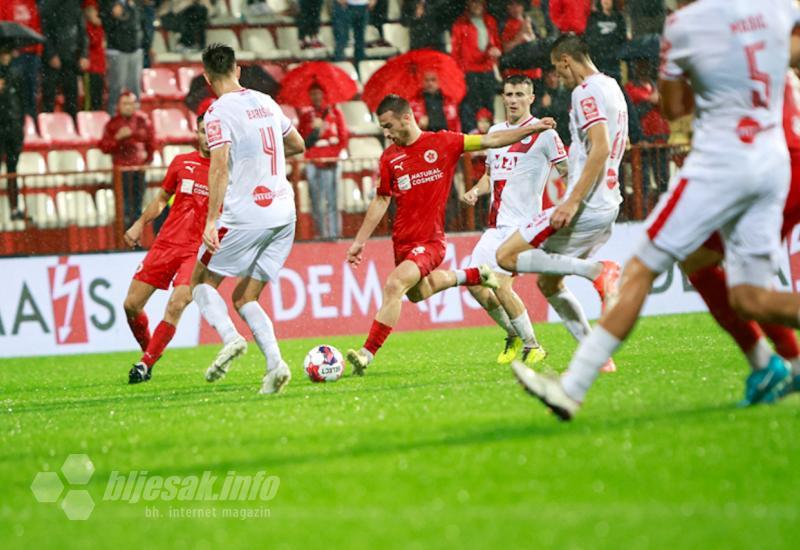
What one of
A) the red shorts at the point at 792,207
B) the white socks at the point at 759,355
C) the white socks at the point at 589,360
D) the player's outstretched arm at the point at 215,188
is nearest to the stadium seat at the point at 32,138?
the player's outstretched arm at the point at 215,188

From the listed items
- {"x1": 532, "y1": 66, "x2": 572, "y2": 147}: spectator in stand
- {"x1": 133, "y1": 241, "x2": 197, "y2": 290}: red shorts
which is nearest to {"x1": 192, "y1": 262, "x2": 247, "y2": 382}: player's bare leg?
{"x1": 133, "y1": 241, "x2": 197, "y2": 290}: red shorts

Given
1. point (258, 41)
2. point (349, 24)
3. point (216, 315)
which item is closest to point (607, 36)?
point (349, 24)

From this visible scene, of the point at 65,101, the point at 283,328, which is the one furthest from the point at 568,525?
the point at 65,101

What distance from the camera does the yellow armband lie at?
11.3 meters

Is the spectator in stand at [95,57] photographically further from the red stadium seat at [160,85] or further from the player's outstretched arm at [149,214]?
the player's outstretched arm at [149,214]

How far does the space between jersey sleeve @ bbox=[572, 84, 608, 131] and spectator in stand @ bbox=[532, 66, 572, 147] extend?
30.9ft

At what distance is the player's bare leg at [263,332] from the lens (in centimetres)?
1037

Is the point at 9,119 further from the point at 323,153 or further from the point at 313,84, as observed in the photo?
the point at 323,153

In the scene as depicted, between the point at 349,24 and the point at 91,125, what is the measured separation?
456 centimetres

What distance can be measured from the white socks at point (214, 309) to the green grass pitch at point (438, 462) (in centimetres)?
45

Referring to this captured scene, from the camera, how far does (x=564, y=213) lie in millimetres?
9727

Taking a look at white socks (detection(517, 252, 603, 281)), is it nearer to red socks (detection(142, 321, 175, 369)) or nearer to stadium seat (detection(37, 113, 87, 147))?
red socks (detection(142, 321, 175, 369))

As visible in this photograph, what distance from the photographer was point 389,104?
12.0m

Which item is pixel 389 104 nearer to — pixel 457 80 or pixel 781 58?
pixel 781 58
